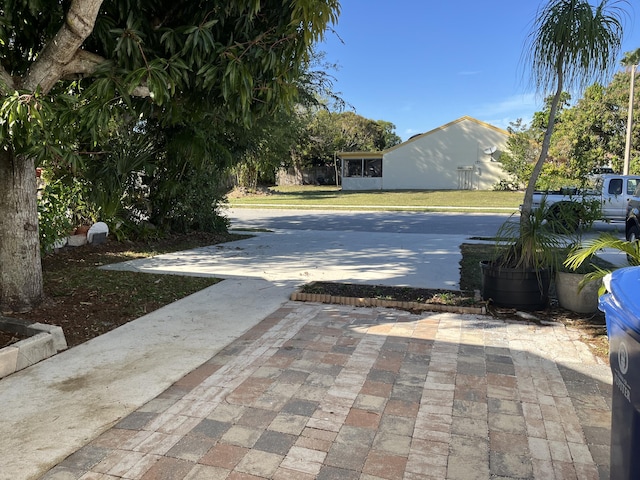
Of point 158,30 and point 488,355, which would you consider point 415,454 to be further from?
point 158,30

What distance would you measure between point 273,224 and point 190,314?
10.8m

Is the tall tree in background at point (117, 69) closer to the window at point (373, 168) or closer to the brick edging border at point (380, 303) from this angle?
the brick edging border at point (380, 303)

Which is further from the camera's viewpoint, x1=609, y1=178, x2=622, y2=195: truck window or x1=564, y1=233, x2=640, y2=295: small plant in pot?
x1=609, y1=178, x2=622, y2=195: truck window

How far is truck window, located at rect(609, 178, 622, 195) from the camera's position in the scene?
45.5ft

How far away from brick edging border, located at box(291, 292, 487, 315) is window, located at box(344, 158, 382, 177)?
33.0m

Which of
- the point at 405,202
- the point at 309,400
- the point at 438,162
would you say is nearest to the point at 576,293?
the point at 309,400

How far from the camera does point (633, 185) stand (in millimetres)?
13812

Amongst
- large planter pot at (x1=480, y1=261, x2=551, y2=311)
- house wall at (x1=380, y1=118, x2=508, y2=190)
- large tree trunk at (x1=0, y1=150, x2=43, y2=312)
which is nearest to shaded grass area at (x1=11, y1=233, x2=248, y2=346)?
large tree trunk at (x1=0, y1=150, x2=43, y2=312)

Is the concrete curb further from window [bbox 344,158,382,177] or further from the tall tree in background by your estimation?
window [bbox 344,158,382,177]

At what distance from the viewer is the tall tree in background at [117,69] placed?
369 centimetres

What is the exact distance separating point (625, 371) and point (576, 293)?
3.92m

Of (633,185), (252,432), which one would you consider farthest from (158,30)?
(633,185)

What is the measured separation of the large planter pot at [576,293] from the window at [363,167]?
1305 inches

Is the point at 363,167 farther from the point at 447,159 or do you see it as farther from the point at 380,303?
the point at 380,303
